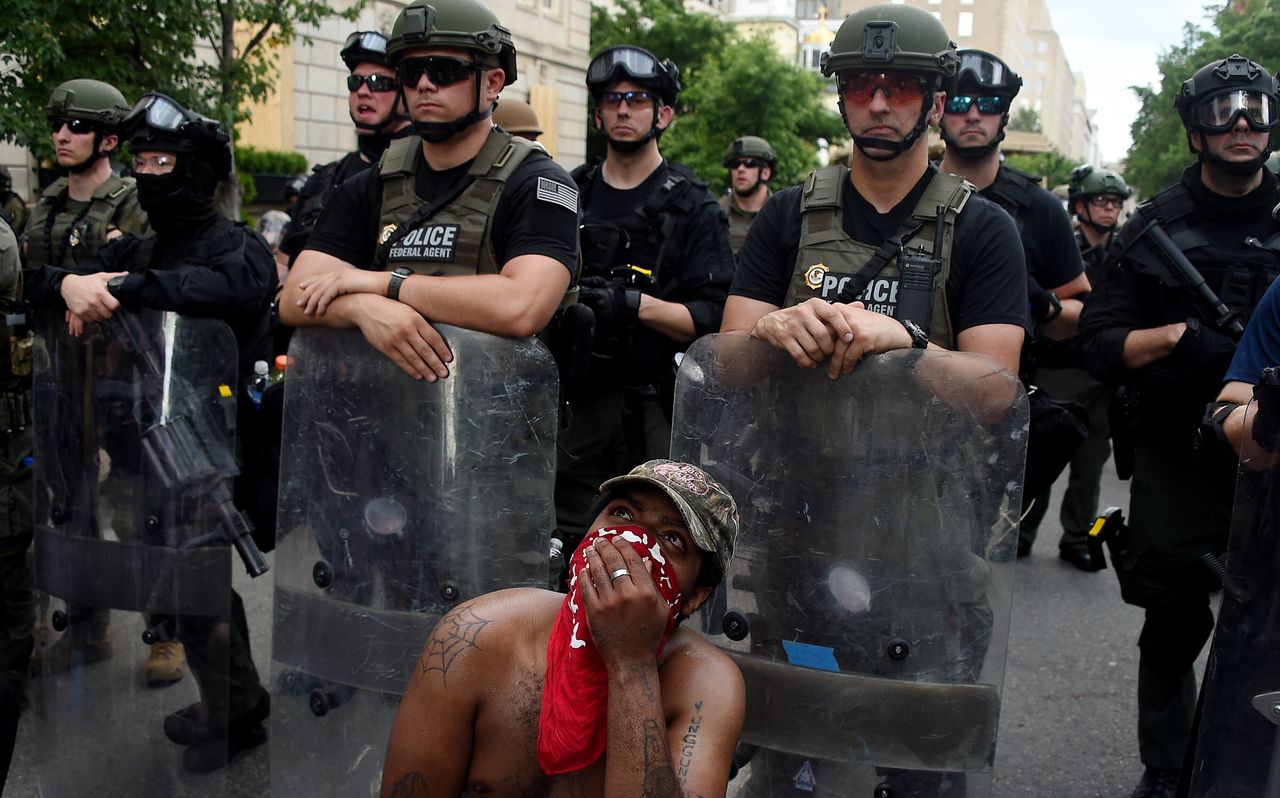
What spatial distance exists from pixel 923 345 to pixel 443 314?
1.16m

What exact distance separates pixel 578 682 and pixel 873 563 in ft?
2.54

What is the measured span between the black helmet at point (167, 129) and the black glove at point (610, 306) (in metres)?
1.27

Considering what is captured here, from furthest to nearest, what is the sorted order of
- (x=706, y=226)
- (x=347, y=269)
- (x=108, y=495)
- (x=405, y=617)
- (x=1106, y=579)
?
(x=1106, y=579) → (x=706, y=226) → (x=108, y=495) → (x=347, y=269) → (x=405, y=617)

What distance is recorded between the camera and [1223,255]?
12.8 ft

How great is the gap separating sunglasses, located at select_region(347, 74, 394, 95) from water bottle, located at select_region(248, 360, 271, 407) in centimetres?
147

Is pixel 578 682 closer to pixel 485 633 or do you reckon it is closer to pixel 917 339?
pixel 485 633

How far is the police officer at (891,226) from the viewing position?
9.68 feet

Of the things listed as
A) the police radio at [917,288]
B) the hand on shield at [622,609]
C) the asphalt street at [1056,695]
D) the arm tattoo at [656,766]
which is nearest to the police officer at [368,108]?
the asphalt street at [1056,695]

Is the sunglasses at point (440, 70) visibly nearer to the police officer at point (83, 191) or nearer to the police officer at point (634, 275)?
the police officer at point (634, 275)

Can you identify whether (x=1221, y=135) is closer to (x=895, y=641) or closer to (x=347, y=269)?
(x=895, y=641)

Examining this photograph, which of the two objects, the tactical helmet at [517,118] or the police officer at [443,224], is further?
the tactical helmet at [517,118]

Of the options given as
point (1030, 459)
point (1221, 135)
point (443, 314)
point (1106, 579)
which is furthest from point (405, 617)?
point (1106, 579)

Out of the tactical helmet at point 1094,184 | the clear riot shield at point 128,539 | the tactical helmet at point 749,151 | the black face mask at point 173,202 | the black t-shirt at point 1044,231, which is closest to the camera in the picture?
the clear riot shield at point 128,539

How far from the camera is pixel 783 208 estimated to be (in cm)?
322
